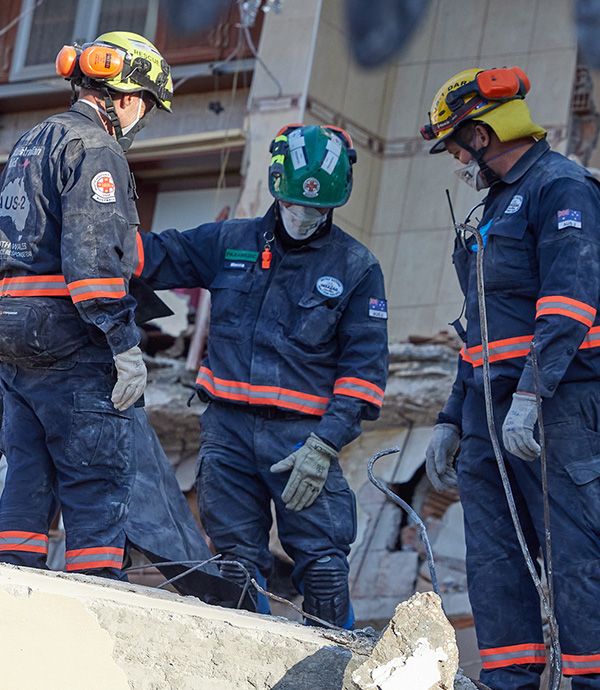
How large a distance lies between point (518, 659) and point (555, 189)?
1.60 m

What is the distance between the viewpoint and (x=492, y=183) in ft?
16.9

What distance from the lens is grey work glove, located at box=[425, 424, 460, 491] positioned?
521cm

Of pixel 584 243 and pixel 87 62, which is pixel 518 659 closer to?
pixel 584 243

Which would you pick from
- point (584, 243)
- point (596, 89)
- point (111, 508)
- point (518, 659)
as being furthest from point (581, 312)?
point (596, 89)

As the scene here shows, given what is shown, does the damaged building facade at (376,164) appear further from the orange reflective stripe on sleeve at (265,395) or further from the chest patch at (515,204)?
the chest patch at (515,204)

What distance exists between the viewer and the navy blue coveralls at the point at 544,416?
4.45 m

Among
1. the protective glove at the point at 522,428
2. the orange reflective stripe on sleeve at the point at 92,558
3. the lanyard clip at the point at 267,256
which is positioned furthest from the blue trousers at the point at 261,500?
the protective glove at the point at 522,428

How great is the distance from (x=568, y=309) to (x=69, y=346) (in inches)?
66.9

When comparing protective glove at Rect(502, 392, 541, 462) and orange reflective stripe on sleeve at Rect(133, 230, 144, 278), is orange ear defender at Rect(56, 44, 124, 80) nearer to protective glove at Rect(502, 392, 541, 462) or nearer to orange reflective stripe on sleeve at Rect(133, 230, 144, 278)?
orange reflective stripe on sleeve at Rect(133, 230, 144, 278)

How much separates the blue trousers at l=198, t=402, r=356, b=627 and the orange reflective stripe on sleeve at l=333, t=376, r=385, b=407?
193mm

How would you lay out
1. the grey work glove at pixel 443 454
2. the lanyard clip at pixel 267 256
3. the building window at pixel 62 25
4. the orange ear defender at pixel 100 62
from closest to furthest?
the orange ear defender at pixel 100 62 → the grey work glove at pixel 443 454 → the lanyard clip at pixel 267 256 → the building window at pixel 62 25

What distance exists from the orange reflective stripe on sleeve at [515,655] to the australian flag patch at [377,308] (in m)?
1.56

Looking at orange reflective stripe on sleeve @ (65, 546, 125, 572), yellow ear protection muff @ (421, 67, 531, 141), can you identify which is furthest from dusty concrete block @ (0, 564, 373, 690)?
yellow ear protection muff @ (421, 67, 531, 141)

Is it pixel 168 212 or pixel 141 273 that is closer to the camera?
pixel 141 273
